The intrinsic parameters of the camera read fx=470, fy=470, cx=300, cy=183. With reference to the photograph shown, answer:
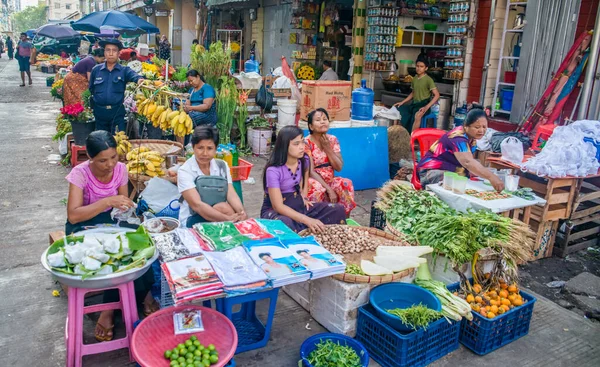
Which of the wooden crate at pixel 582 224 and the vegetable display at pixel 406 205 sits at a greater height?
the vegetable display at pixel 406 205

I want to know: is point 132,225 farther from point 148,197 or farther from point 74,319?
point 74,319

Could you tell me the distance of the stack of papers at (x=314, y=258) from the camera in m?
2.96

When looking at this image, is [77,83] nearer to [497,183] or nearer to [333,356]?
[497,183]

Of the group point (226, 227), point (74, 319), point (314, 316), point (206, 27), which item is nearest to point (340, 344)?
point (314, 316)

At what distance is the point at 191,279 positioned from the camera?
105 inches

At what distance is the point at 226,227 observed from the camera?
347 cm

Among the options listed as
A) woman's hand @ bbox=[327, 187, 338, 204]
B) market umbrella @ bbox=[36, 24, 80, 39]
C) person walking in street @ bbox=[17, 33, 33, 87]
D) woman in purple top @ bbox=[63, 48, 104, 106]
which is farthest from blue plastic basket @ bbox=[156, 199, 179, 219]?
market umbrella @ bbox=[36, 24, 80, 39]

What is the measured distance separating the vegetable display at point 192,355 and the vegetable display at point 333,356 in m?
0.64

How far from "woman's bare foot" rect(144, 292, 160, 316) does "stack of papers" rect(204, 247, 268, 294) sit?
0.98 metres

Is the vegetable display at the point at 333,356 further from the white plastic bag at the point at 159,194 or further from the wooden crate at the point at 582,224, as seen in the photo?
the wooden crate at the point at 582,224

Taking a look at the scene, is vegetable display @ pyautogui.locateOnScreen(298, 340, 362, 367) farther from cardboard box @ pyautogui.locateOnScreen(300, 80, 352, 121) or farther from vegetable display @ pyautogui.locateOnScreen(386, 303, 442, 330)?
cardboard box @ pyautogui.locateOnScreen(300, 80, 352, 121)

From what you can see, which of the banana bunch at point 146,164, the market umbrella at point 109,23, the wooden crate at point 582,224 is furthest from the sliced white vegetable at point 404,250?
the market umbrella at point 109,23

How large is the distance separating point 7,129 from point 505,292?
453 inches

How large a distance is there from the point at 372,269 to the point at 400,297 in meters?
0.30
